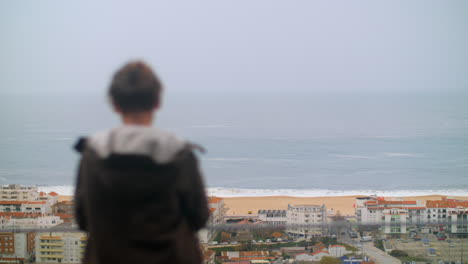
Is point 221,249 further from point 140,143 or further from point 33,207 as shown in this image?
point 33,207

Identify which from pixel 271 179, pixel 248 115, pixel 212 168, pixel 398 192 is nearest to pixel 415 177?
pixel 398 192

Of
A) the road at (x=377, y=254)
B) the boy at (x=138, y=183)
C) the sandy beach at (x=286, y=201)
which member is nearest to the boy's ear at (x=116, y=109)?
the boy at (x=138, y=183)

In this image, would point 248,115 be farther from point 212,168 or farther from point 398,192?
point 398,192

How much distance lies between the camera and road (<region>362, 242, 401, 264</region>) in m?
2.76

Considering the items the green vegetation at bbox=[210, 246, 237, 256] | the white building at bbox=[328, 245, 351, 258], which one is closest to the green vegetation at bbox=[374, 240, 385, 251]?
the white building at bbox=[328, 245, 351, 258]

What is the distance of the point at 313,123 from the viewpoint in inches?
1532

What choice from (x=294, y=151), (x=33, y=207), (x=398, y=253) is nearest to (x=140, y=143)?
(x=398, y=253)

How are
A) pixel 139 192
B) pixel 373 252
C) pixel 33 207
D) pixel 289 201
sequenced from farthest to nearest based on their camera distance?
pixel 289 201 → pixel 33 207 → pixel 373 252 → pixel 139 192

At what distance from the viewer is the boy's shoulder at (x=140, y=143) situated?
91 cm

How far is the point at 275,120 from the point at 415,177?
22.6 meters

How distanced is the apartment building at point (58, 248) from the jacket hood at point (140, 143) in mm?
1868

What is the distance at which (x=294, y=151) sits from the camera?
85.7ft

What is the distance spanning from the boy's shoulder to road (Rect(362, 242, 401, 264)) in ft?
6.83

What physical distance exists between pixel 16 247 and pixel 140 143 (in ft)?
6.84
